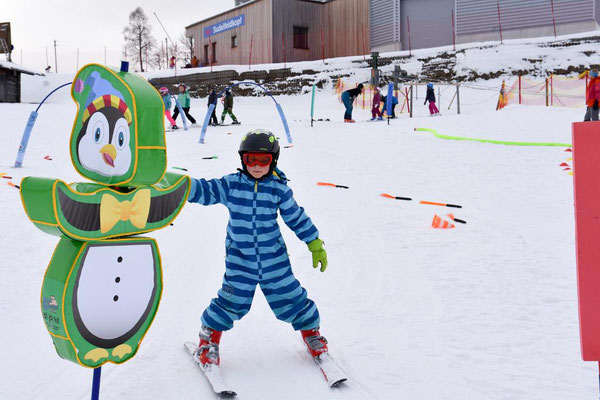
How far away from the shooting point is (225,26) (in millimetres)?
36812

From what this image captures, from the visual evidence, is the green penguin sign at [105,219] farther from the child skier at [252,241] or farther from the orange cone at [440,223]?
the orange cone at [440,223]

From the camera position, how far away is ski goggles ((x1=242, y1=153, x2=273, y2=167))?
312 centimetres

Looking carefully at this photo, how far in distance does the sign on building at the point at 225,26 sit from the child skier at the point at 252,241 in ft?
112

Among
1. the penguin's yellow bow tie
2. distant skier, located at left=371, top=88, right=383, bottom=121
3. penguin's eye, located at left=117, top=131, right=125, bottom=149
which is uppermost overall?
distant skier, located at left=371, top=88, right=383, bottom=121

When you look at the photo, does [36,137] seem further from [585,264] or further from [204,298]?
[585,264]

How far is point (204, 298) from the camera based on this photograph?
14.7ft

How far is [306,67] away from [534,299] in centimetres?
2631

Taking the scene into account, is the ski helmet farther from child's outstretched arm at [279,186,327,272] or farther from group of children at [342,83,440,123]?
group of children at [342,83,440,123]

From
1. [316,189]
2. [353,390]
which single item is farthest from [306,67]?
[353,390]

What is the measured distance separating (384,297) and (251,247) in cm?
169

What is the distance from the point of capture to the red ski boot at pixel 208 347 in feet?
10.3

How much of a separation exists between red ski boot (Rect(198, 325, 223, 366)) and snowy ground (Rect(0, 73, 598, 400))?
0.43ft

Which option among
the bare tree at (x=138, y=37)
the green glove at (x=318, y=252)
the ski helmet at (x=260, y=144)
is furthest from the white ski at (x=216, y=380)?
the bare tree at (x=138, y=37)

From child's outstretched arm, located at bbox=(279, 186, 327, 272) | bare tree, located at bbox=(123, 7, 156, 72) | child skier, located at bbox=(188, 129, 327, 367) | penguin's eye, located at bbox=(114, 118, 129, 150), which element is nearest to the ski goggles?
child skier, located at bbox=(188, 129, 327, 367)
